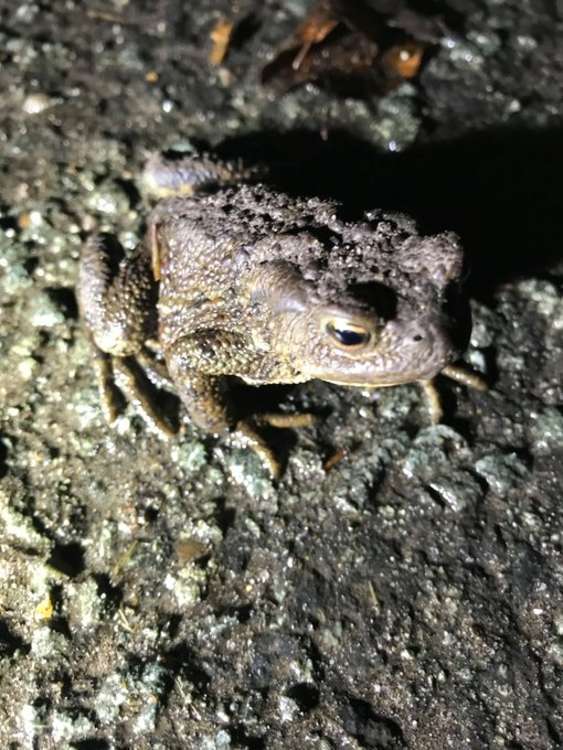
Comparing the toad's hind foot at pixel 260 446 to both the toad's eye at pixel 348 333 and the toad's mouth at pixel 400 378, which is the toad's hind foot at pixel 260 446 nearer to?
the toad's mouth at pixel 400 378

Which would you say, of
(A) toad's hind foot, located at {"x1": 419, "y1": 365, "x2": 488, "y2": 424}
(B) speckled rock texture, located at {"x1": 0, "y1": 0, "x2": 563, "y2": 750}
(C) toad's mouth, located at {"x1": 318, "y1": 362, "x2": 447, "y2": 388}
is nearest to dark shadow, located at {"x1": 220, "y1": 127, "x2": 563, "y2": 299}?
(B) speckled rock texture, located at {"x1": 0, "y1": 0, "x2": 563, "y2": 750}

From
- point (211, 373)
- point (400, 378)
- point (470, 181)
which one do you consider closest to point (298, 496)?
point (211, 373)

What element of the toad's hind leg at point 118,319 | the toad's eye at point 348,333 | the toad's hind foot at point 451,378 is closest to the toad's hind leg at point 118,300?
the toad's hind leg at point 118,319

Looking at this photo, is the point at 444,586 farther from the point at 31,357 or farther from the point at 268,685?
the point at 31,357

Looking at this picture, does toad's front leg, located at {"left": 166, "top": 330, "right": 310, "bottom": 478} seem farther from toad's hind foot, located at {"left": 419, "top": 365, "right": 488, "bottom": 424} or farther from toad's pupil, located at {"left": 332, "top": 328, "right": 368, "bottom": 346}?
toad's hind foot, located at {"left": 419, "top": 365, "right": 488, "bottom": 424}

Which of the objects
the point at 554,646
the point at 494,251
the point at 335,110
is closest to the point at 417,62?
the point at 335,110

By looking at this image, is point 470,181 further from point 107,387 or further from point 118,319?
point 107,387
